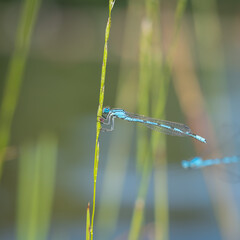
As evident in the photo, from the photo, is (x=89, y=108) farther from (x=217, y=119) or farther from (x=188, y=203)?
(x=188, y=203)

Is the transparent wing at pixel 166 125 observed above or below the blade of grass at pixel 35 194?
above

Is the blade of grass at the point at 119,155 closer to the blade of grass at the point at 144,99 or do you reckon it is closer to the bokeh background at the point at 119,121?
the bokeh background at the point at 119,121

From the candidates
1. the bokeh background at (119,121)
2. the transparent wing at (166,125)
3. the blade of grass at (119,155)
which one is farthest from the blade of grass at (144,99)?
the blade of grass at (119,155)

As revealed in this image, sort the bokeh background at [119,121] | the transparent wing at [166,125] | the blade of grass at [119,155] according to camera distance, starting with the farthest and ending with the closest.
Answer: the blade of grass at [119,155]
the transparent wing at [166,125]
the bokeh background at [119,121]

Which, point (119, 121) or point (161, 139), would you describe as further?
point (119, 121)

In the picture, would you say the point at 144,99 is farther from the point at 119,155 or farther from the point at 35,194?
the point at 119,155

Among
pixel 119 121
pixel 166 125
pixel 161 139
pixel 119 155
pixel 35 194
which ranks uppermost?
pixel 119 121

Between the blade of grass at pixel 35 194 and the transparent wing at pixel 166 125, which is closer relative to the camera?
the blade of grass at pixel 35 194

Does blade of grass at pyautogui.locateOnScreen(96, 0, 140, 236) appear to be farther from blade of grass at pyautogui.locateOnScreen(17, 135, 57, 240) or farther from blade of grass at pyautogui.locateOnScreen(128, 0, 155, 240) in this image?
blade of grass at pyautogui.locateOnScreen(128, 0, 155, 240)

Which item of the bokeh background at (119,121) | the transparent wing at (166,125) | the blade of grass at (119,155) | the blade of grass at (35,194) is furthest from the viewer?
the blade of grass at (119,155)

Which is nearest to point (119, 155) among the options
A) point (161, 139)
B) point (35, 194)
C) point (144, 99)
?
point (161, 139)
